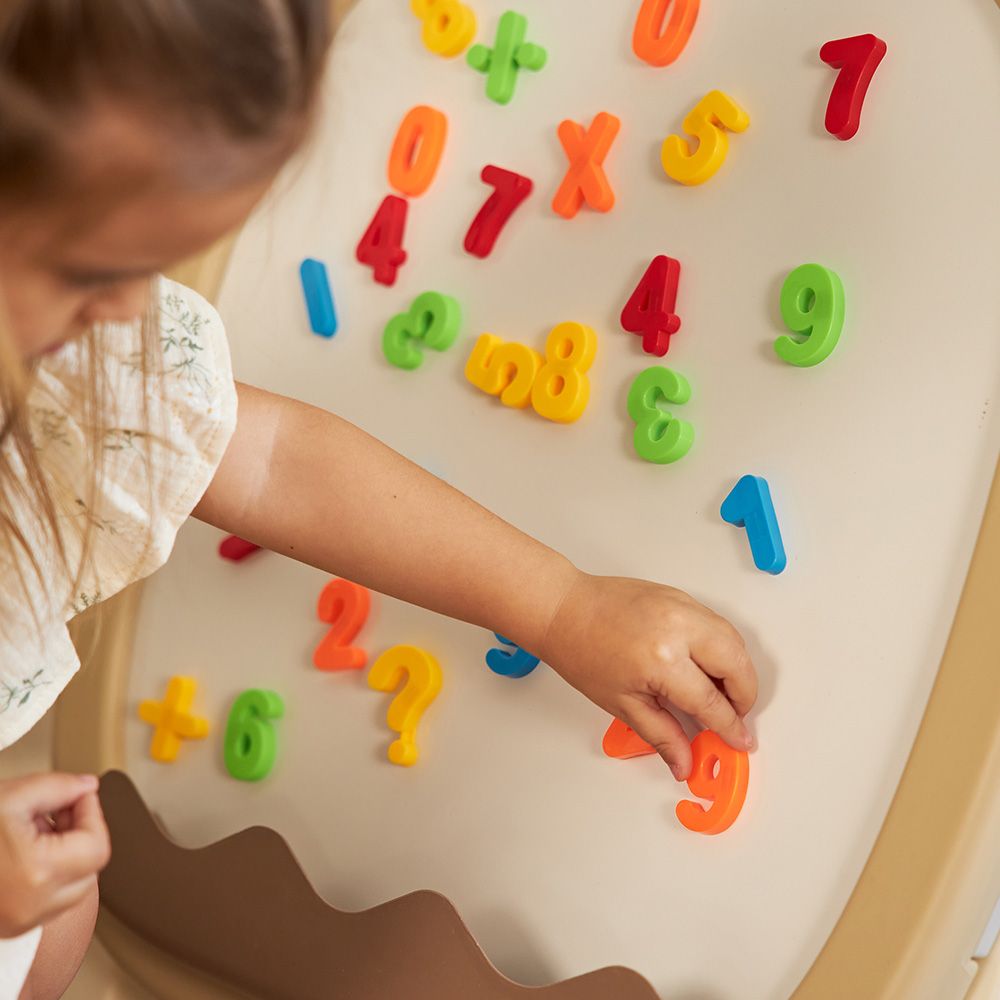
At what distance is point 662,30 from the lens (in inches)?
25.5

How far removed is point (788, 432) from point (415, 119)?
0.30 metres

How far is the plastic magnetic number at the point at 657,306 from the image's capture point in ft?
2.00

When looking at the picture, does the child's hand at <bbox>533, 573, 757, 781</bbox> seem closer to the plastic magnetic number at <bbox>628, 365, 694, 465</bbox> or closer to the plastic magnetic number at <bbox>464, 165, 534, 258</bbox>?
the plastic magnetic number at <bbox>628, 365, 694, 465</bbox>

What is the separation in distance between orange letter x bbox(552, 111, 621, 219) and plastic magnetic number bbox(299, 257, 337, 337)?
15 centimetres

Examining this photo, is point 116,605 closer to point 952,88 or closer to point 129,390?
point 129,390

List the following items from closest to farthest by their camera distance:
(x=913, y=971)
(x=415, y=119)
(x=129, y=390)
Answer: (x=913, y=971), (x=129, y=390), (x=415, y=119)

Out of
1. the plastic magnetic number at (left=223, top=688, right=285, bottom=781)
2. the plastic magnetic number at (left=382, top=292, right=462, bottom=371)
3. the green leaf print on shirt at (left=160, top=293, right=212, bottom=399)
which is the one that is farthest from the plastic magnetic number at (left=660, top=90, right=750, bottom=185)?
the plastic magnetic number at (left=223, top=688, right=285, bottom=781)

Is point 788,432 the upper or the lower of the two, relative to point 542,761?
upper

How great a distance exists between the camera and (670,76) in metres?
0.64

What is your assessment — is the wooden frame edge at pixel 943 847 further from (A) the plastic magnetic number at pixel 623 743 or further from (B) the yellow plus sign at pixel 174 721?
(B) the yellow plus sign at pixel 174 721

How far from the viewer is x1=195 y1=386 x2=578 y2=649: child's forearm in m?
0.60

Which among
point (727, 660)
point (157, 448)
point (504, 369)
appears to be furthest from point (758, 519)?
point (157, 448)

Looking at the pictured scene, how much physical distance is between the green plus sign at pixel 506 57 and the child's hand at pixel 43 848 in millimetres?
426

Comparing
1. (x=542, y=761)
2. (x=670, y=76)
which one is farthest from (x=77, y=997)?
(x=670, y=76)
